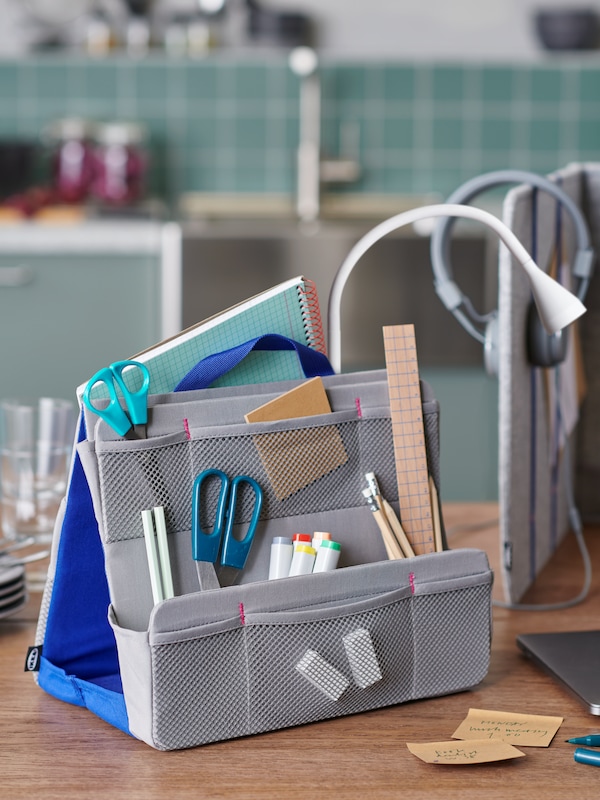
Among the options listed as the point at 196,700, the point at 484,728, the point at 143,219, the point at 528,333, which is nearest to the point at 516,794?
the point at 484,728

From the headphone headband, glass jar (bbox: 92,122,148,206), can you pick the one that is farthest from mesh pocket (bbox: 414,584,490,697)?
glass jar (bbox: 92,122,148,206)

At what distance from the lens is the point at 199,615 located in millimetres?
657

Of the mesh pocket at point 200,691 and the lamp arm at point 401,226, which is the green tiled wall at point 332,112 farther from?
the mesh pocket at point 200,691

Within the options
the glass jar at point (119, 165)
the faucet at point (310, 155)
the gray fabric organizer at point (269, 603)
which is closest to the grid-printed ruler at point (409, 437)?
the gray fabric organizer at point (269, 603)

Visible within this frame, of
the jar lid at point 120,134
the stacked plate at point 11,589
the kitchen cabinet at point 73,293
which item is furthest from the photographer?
the jar lid at point 120,134

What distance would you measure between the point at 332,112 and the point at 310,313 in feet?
9.44

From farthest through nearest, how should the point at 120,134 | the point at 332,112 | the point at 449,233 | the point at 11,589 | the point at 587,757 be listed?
the point at 332,112, the point at 120,134, the point at 449,233, the point at 11,589, the point at 587,757

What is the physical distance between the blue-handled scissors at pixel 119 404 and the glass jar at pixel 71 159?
2841mm

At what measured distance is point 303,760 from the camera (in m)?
0.65

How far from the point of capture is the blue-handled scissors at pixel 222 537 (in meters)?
0.70

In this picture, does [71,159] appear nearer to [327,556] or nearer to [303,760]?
[327,556]

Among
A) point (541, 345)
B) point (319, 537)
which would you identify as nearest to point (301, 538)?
point (319, 537)

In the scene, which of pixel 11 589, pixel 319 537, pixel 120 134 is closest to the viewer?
pixel 319 537

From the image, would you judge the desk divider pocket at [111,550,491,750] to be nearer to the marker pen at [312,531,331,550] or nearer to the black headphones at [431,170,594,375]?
the marker pen at [312,531,331,550]
